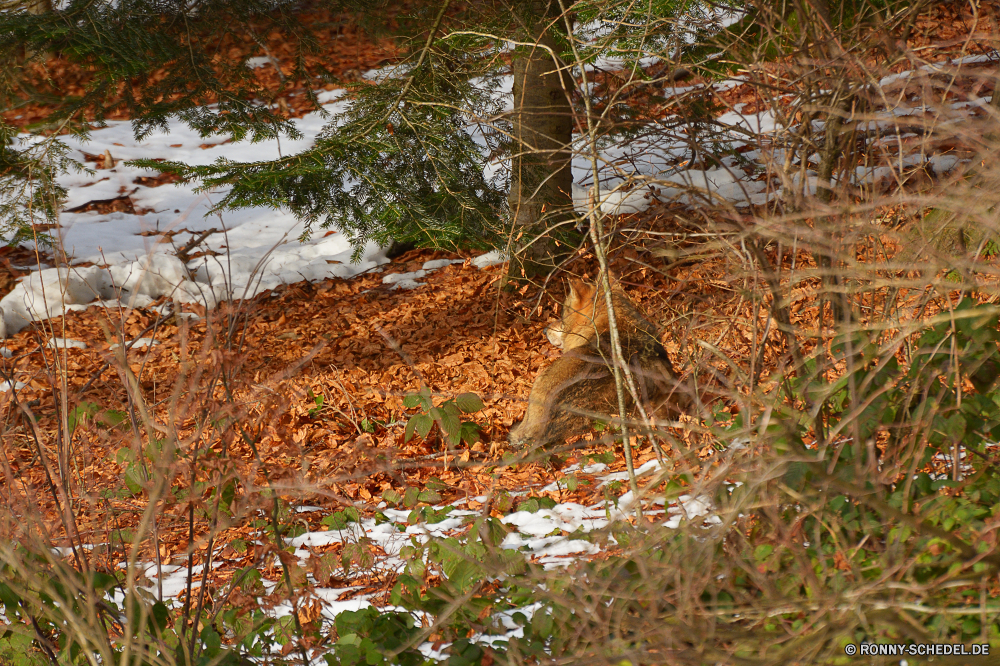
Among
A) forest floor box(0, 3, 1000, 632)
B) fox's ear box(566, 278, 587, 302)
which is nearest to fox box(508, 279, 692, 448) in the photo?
forest floor box(0, 3, 1000, 632)

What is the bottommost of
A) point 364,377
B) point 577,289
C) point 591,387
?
point 364,377

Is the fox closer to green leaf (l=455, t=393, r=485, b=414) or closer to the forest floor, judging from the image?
the forest floor

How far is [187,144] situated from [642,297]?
10288 mm

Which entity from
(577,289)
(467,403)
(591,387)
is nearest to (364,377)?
(467,403)

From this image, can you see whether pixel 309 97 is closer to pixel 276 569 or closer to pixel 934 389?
pixel 276 569

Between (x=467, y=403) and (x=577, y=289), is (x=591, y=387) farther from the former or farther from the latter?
(x=577, y=289)

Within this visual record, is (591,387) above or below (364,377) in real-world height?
above

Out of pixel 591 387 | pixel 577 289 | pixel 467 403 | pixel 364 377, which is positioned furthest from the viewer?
pixel 364 377

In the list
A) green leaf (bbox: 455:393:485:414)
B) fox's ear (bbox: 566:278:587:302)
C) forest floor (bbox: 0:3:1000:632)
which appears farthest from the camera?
fox's ear (bbox: 566:278:587:302)

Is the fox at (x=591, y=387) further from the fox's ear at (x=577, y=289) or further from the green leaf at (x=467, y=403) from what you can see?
the fox's ear at (x=577, y=289)

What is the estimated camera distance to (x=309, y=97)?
20.1 feet

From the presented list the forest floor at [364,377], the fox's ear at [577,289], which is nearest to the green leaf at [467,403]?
the forest floor at [364,377]

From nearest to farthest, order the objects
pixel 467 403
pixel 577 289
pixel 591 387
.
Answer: pixel 467 403 < pixel 591 387 < pixel 577 289

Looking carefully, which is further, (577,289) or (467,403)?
(577,289)
